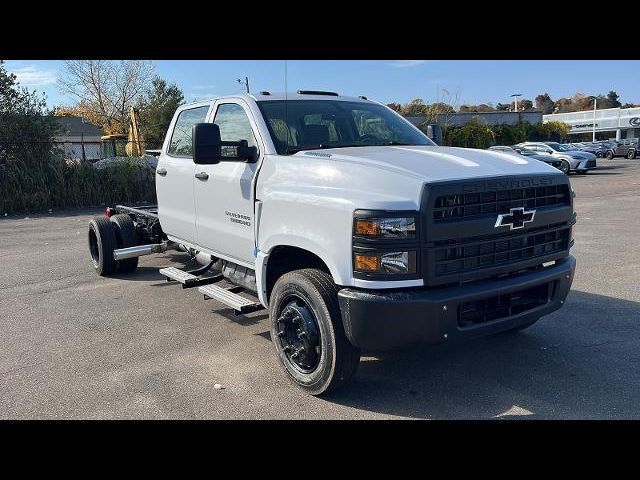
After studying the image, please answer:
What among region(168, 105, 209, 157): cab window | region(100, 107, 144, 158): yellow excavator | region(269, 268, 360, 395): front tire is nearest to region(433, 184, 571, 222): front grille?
region(269, 268, 360, 395): front tire

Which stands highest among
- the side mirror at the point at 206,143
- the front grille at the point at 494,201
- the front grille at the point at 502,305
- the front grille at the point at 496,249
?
the side mirror at the point at 206,143

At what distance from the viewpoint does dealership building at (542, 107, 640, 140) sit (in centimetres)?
6431

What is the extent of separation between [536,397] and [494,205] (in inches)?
54.4

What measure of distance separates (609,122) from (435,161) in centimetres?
7316

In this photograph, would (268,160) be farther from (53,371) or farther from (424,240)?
(53,371)

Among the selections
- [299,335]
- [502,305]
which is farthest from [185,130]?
[502,305]

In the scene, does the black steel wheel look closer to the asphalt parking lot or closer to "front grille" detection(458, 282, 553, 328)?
the asphalt parking lot

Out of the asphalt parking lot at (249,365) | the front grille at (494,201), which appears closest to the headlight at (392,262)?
the front grille at (494,201)

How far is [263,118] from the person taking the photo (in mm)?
4566

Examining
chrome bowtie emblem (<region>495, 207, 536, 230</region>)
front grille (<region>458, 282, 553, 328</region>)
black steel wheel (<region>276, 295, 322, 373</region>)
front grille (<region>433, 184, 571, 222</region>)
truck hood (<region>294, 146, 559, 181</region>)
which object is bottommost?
black steel wheel (<region>276, 295, 322, 373</region>)

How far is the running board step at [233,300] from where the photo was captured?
4.49 metres

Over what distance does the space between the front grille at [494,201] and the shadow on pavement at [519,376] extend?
1.31 metres

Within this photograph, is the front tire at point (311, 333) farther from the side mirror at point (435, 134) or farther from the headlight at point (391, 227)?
the side mirror at point (435, 134)
